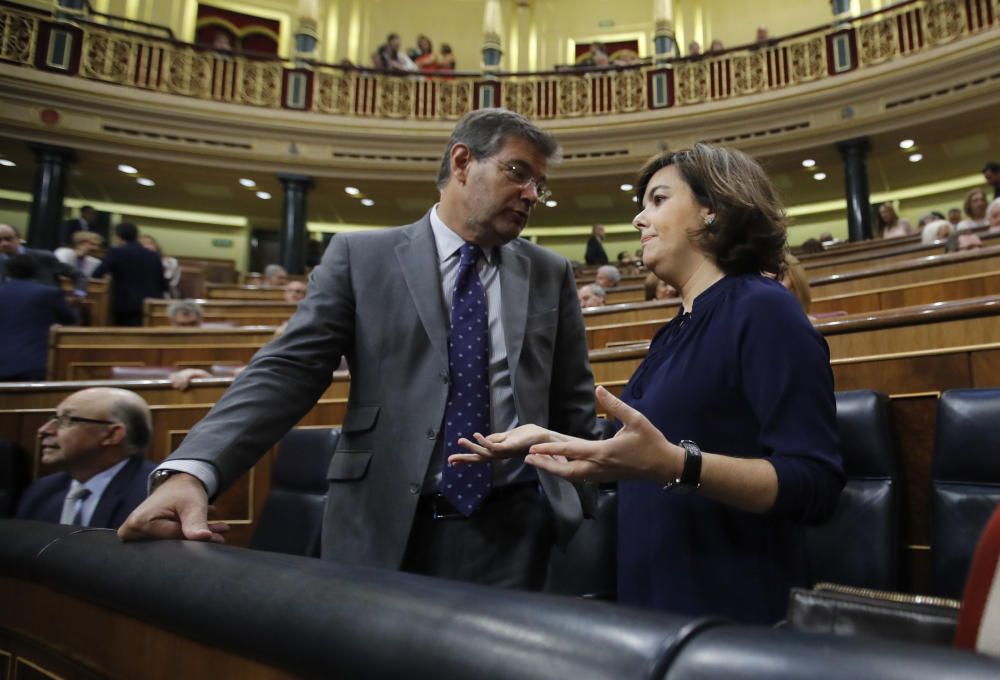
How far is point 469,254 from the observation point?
115 cm

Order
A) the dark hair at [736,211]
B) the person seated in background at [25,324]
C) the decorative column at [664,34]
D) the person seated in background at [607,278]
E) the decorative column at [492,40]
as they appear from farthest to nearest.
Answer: the decorative column at [492,40], the decorative column at [664,34], the person seated in background at [607,278], the person seated in background at [25,324], the dark hair at [736,211]

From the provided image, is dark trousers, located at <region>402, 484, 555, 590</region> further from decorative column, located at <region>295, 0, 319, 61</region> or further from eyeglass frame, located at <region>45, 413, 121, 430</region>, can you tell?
Answer: decorative column, located at <region>295, 0, 319, 61</region>

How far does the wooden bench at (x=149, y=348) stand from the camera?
375cm

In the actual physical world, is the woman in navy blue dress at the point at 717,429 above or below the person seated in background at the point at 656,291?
below

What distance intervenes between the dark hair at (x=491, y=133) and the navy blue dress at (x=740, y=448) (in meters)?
0.44

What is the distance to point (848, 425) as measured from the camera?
46.4 inches

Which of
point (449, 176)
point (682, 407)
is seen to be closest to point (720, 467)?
point (682, 407)

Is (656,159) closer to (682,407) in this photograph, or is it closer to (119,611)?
(682,407)

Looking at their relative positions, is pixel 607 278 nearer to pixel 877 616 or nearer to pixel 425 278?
pixel 425 278

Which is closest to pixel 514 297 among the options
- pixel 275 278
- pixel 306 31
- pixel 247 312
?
pixel 247 312

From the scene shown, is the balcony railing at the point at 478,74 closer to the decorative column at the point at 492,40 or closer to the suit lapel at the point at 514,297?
the decorative column at the point at 492,40

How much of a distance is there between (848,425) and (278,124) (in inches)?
310

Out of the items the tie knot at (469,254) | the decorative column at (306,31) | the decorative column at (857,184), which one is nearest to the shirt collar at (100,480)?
the tie knot at (469,254)

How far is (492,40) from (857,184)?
463 centimetres
